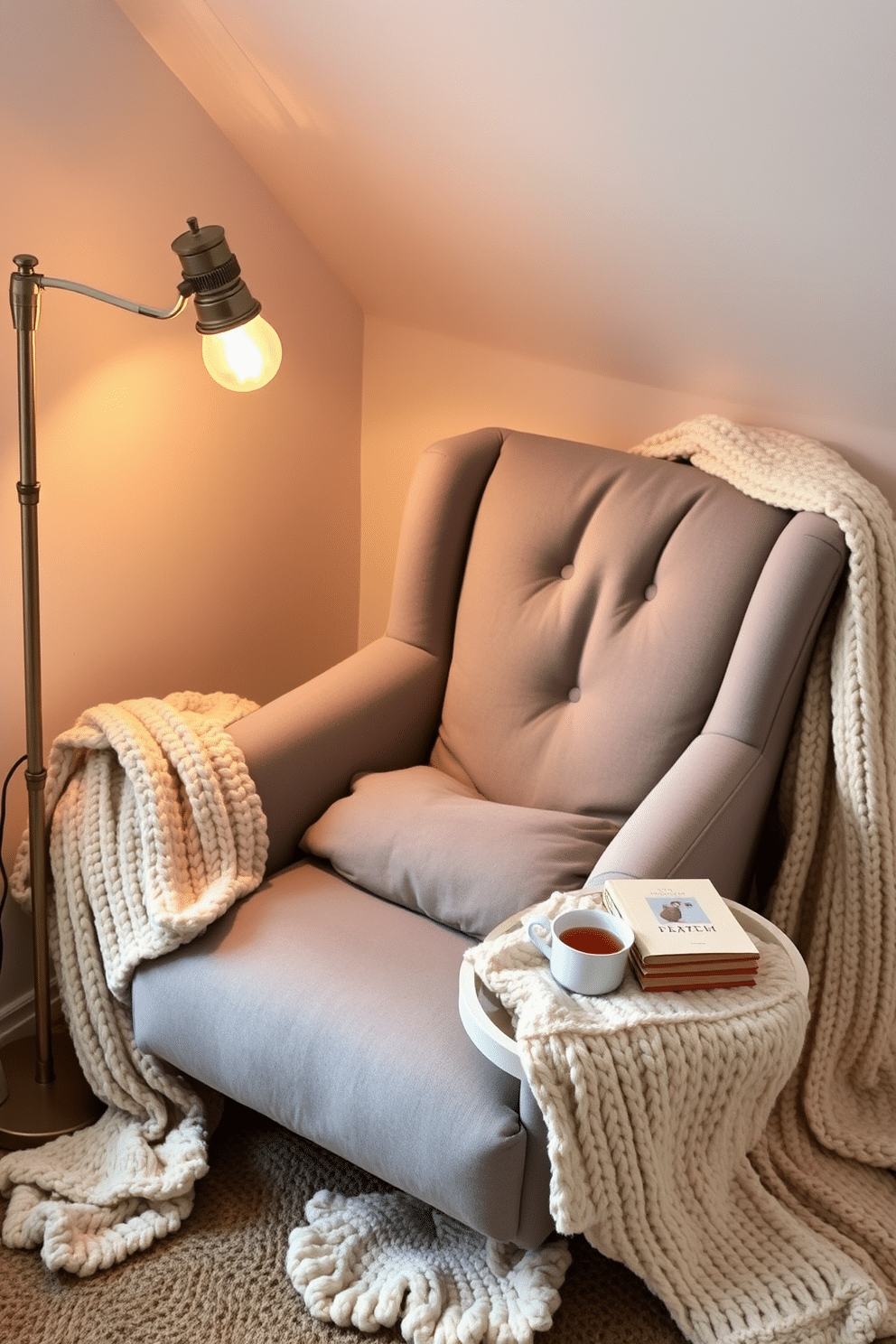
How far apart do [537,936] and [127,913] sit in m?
0.57

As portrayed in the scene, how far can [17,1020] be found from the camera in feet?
6.06

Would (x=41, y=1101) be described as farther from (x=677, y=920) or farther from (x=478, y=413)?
(x=478, y=413)

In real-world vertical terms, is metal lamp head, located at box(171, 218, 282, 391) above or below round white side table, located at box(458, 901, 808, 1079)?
above

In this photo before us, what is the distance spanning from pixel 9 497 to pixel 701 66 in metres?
1.05

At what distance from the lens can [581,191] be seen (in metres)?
1.68

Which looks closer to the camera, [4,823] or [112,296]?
[112,296]

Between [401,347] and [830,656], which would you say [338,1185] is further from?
[401,347]

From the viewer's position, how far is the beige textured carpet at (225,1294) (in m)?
1.38

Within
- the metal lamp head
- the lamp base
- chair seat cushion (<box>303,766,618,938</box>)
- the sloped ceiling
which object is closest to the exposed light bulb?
the metal lamp head

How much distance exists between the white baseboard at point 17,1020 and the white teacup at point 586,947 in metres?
0.93

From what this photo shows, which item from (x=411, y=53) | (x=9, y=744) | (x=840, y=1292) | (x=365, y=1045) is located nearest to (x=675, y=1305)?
(x=840, y=1292)

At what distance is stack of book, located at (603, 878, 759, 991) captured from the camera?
1247mm

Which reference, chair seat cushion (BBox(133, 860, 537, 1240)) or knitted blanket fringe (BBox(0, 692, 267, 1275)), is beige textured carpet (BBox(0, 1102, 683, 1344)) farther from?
chair seat cushion (BBox(133, 860, 537, 1240))

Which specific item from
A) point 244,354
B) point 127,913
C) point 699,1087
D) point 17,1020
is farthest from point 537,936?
point 17,1020
